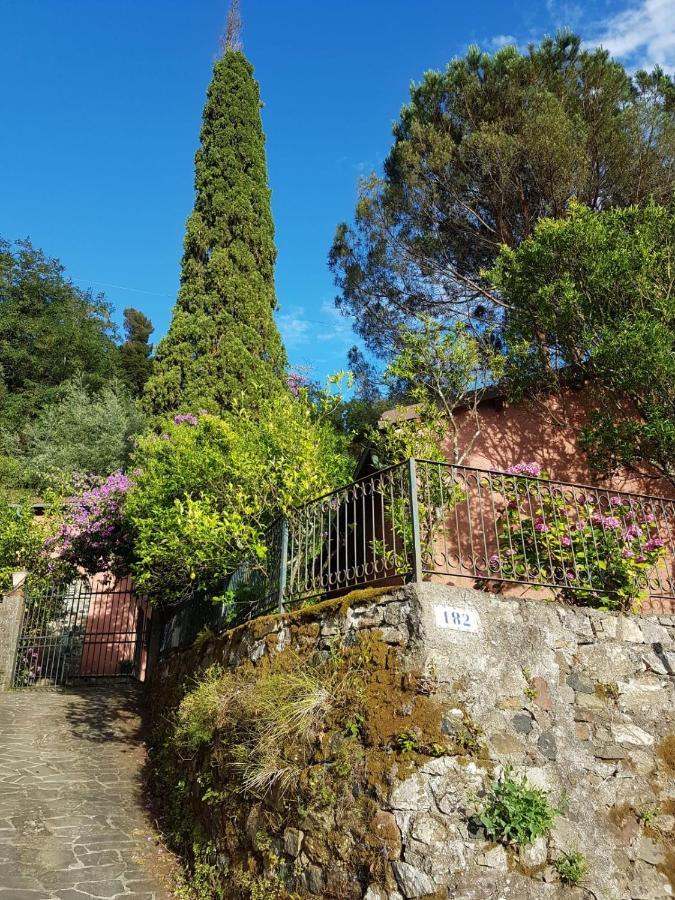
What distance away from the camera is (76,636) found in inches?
601

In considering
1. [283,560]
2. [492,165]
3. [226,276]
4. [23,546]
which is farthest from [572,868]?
[226,276]

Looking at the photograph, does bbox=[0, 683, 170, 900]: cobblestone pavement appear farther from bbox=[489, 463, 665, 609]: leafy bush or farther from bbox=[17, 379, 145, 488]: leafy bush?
bbox=[17, 379, 145, 488]: leafy bush

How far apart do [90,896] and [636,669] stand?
15.6 feet

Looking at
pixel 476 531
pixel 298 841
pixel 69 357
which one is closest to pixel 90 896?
pixel 298 841

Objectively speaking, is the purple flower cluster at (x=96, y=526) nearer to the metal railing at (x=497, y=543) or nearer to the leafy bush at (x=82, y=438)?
the leafy bush at (x=82, y=438)

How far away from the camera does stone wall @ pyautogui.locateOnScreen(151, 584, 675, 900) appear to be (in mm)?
3840

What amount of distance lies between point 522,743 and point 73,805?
17.5 ft

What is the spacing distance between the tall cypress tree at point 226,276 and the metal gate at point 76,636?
476cm

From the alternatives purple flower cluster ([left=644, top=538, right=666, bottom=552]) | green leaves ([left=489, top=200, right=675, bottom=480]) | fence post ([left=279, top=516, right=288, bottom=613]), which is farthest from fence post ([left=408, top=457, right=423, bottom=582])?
green leaves ([left=489, top=200, right=675, bottom=480])

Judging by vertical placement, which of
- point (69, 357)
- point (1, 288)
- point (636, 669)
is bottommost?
point (636, 669)

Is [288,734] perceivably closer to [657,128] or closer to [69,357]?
[657,128]

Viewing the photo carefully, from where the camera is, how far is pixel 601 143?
1209 centimetres

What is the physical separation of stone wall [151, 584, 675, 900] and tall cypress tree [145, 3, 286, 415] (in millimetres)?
9689

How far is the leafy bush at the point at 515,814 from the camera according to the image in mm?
3879
